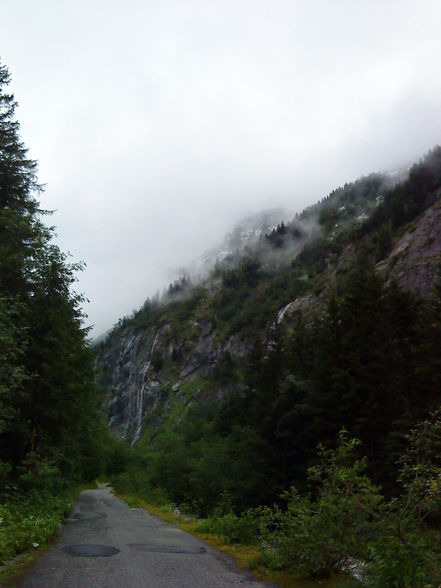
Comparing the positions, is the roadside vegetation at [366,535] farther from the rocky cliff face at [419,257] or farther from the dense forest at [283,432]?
the rocky cliff face at [419,257]

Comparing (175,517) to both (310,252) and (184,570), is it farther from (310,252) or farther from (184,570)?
(310,252)

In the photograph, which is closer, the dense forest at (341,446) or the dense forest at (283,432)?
the dense forest at (341,446)

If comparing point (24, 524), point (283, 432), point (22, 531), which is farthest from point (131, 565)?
point (283, 432)

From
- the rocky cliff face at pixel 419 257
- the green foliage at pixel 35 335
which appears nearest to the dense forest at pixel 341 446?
the green foliage at pixel 35 335

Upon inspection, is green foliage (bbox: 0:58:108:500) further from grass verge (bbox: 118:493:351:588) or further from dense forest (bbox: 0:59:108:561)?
grass verge (bbox: 118:493:351:588)

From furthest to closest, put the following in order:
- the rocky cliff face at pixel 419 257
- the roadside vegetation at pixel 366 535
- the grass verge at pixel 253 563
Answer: the rocky cliff face at pixel 419 257
the grass verge at pixel 253 563
the roadside vegetation at pixel 366 535

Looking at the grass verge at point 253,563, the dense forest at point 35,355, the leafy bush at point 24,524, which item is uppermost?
the dense forest at point 35,355

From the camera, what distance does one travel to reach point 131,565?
11742 mm

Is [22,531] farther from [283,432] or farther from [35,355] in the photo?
[283,432]

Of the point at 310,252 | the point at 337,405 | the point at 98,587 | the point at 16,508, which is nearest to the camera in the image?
the point at 98,587

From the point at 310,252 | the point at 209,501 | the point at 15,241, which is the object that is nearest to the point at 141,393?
the point at 310,252

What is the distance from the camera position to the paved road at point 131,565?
972 cm

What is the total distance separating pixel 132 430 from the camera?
600 ft

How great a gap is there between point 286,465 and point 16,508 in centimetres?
1831
